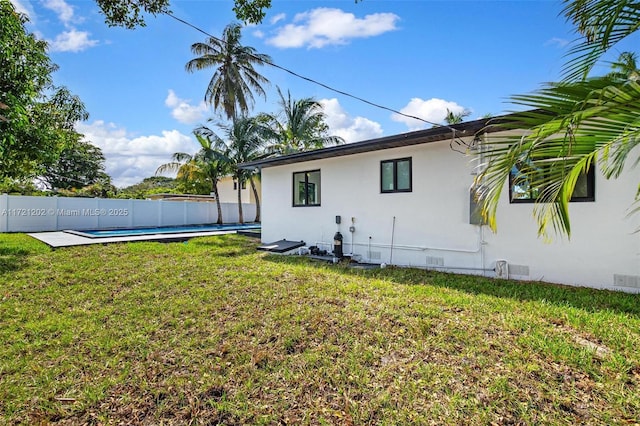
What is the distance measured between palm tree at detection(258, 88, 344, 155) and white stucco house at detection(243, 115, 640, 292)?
8.81 m

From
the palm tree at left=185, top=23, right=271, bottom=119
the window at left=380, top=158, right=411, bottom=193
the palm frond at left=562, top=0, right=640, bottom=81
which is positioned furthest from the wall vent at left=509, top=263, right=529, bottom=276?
the palm tree at left=185, top=23, right=271, bottom=119

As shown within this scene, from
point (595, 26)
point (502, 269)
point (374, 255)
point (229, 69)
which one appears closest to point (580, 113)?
point (595, 26)

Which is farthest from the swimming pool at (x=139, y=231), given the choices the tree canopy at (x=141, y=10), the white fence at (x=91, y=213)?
the tree canopy at (x=141, y=10)

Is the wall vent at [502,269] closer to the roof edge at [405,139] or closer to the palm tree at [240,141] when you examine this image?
the roof edge at [405,139]

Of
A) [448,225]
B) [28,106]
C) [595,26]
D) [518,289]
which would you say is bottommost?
[518,289]

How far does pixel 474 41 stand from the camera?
297 inches

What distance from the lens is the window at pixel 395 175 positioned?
281 inches

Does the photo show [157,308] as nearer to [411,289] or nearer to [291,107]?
[411,289]

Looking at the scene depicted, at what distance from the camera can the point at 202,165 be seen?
1912 cm

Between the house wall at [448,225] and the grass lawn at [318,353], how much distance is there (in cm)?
62

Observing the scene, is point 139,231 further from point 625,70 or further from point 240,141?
point 625,70

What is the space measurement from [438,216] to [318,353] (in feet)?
15.0

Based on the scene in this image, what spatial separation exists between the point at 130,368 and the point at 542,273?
6495mm

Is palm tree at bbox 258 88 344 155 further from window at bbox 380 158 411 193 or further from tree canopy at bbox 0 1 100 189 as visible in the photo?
window at bbox 380 158 411 193
